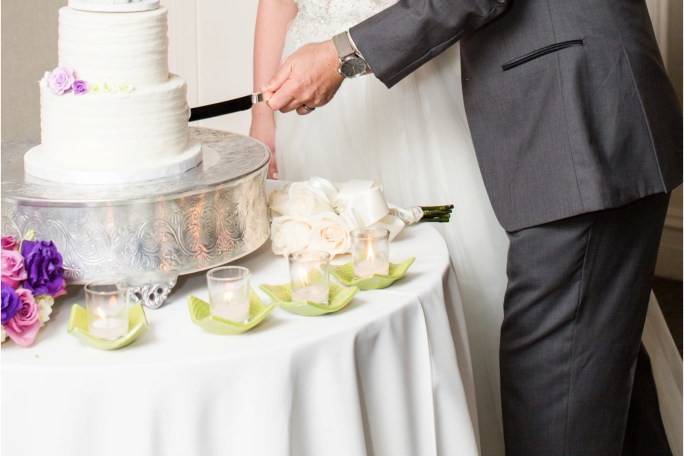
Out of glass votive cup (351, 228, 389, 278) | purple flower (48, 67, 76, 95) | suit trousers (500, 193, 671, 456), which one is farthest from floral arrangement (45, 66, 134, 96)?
suit trousers (500, 193, 671, 456)

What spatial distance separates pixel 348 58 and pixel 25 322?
837 millimetres

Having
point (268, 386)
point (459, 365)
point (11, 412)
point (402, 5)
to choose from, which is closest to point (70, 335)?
point (11, 412)

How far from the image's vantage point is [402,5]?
75.8 inches

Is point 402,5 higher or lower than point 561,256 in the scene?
higher

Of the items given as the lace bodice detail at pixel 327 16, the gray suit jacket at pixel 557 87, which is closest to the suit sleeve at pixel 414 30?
the gray suit jacket at pixel 557 87

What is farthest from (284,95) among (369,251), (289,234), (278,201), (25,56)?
(25,56)

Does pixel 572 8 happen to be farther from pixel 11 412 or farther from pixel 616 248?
pixel 11 412

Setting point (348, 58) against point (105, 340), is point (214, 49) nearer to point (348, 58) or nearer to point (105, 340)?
point (348, 58)

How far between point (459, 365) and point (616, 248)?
43cm

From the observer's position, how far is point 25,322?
144 centimetres

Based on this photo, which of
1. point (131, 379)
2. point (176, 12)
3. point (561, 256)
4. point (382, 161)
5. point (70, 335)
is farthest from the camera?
point (176, 12)

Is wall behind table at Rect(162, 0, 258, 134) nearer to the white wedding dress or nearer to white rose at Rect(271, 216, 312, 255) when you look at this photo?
the white wedding dress

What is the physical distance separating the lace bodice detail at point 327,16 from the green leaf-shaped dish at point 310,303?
889 millimetres

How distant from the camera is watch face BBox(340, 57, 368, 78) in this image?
1.98m
